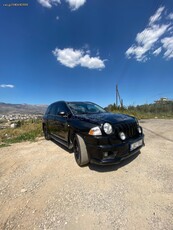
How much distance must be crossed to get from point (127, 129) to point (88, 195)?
61.9 inches

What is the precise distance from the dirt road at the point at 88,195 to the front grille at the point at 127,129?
0.73 metres

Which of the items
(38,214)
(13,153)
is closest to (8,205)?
(38,214)

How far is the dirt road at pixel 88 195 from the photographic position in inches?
71.2

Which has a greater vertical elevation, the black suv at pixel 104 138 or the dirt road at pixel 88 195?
the black suv at pixel 104 138

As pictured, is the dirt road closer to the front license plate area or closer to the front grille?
the front license plate area

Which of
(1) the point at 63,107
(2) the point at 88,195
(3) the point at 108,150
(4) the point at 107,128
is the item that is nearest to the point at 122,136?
(4) the point at 107,128

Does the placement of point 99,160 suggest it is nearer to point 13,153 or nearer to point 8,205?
point 8,205

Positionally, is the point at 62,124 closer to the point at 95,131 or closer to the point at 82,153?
the point at 82,153

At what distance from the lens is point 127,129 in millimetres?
3127

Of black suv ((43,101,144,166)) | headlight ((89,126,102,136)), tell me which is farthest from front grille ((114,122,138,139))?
headlight ((89,126,102,136))

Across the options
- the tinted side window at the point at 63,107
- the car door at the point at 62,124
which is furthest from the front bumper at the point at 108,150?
the tinted side window at the point at 63,107

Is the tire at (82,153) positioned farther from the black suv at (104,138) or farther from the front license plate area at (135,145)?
the front license plate area at (135,145)

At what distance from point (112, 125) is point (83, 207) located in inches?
61.9

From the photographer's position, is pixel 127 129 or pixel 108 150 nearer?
pixel 108 150
